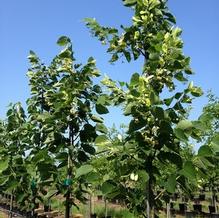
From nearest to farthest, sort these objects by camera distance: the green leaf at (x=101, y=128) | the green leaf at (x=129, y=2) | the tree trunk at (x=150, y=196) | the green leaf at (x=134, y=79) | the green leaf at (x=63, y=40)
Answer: the green leaf at (x=134, y=79)
the tree trunk at (x=150, y=196)
the green leaf at (x=129, y=2)
the green leaf at (x=101, y=128)
the green leaf at (x=63, y=40)

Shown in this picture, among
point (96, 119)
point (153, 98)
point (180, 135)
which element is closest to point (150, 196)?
point (180, 135)

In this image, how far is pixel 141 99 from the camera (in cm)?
332

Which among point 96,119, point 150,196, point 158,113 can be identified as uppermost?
point 96,119

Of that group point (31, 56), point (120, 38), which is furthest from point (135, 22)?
point (31, 56)

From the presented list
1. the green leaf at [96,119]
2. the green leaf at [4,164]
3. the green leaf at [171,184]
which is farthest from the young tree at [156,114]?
the green leaf at [4,164]

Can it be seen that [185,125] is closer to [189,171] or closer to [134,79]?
[189,171]

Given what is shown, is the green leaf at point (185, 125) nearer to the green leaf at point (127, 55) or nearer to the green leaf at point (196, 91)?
the green leaf at point (196, 91)

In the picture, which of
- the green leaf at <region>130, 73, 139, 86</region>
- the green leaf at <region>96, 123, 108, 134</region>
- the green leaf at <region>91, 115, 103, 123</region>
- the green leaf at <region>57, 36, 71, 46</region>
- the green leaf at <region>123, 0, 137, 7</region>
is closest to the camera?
the green leaf at <region>130, 73, 139, 86</region>

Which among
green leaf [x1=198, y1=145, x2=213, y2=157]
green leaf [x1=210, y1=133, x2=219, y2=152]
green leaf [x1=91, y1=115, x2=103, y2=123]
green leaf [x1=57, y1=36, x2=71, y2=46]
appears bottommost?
green leaf [x1=198, y1=145, x2=213, y2=157]

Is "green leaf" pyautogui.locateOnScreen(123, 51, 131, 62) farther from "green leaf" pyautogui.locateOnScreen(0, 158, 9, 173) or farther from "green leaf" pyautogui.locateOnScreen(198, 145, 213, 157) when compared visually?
"green leaf" pyautogui.locateOnScreen(0, 158, 9, 173)

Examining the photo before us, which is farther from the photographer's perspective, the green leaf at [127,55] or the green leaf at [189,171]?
the green leaf at [127,55]

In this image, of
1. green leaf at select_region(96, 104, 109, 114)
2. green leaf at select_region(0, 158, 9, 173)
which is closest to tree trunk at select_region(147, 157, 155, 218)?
green leaf at select_region(96, 104, 109, 114)

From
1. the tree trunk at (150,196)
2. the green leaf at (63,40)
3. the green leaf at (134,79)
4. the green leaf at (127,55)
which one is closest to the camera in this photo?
the green leaf at (134,79)

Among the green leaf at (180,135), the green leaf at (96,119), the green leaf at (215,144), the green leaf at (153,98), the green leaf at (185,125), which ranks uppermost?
the green leaf at (96,119)
